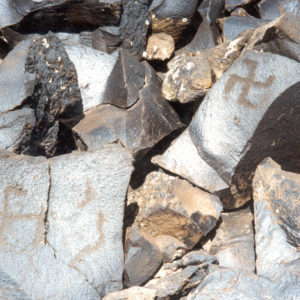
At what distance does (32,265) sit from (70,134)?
83cm

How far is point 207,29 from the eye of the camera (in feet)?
9.02

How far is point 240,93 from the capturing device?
7.02 feet

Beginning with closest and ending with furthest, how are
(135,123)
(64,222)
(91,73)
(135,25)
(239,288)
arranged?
1. (239,288)
2. (64,222)
3. (135,123)
4. (91,73)
5. (135,25)

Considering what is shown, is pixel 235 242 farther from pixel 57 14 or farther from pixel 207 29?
pixel 57 14

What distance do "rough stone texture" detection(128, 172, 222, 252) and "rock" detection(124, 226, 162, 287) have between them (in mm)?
64

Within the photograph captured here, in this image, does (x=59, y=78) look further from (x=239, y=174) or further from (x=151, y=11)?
(x=239, y=174)

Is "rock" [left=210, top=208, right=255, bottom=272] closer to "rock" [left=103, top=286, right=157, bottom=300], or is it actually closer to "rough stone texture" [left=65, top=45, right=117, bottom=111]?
"rock" [left=103, top=286, right=157, bottom=300]

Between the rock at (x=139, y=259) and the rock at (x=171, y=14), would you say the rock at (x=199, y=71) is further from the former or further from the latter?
the rock at (x=139, y=259)

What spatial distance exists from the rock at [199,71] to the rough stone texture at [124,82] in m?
0.17

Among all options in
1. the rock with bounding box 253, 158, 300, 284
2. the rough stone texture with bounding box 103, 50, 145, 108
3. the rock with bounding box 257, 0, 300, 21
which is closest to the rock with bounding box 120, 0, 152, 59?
the rough stone texture with bounding box 103, 50, 145, 108

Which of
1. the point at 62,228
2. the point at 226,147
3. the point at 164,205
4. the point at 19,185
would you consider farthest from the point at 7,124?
the point at 226,147

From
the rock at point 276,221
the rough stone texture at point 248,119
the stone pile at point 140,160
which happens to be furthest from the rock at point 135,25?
the rock at point 276,221

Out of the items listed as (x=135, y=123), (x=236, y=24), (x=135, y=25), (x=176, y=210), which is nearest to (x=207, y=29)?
(x=236, y=24)

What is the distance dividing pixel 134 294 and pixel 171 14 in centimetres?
162
